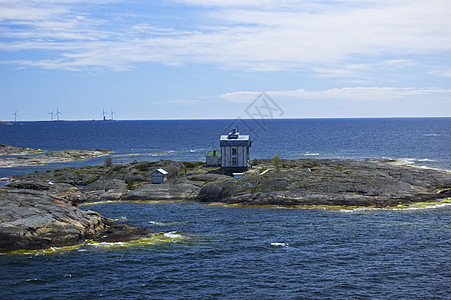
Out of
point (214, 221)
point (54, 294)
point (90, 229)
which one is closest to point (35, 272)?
point (54, 294)

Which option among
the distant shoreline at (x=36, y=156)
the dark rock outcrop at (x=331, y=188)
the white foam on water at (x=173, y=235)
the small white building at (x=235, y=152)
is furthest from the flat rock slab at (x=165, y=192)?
the distant shoreline at (x=36, y=156)

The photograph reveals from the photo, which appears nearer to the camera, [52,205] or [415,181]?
[52,205]

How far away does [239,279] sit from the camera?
40719 mm

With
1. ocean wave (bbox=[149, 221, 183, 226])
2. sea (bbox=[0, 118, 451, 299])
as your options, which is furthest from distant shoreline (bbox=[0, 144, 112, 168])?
ocean wave (bbox=[149, 221, 183, 226])

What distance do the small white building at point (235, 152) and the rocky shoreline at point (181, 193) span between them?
2716 millimetres

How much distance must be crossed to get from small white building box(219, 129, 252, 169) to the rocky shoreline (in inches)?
107

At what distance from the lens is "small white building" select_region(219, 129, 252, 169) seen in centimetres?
9344

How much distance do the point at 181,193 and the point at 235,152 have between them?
17616mm

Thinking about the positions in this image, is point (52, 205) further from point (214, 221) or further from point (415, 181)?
point (415, 181)

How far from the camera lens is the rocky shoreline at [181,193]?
5200 cm

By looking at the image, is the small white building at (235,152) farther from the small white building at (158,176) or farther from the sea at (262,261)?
the sea at (262,261)

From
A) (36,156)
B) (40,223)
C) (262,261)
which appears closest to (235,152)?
(40,223)

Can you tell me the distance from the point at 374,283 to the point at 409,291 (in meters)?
2.84

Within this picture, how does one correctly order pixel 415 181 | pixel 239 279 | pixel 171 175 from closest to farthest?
pixel 239 279, pixel 415 181, pixel 171 175
